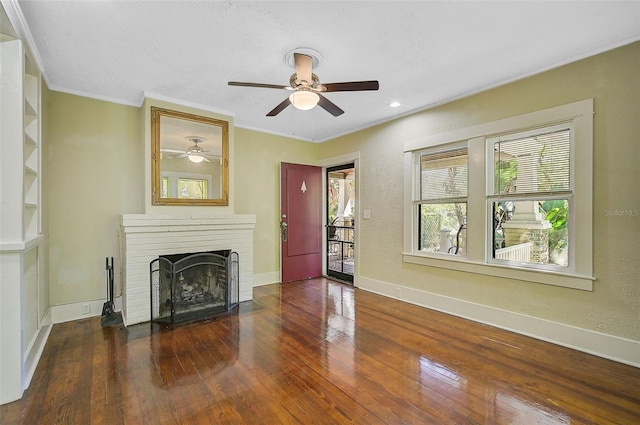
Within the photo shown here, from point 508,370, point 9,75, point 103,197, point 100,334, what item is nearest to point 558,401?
point 508,370

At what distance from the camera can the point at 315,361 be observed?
2.39 m

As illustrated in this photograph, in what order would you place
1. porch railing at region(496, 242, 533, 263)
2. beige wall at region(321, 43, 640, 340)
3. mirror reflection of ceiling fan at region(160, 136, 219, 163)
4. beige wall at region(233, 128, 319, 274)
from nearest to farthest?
beige wall at region(321, 43, 640, 340)
porch railing at region(496, 242, 533, 263)
mirror reflection of ceiling fan at region(160, 136, 219, 163)
beige wall at region(233, 128, 319, 274)

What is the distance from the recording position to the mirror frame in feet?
11.3

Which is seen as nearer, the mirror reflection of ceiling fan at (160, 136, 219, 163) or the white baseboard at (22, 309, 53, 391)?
the white baseboard at (22, 309, 53, 391)

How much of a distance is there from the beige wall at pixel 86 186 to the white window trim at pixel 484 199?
11.9 feet

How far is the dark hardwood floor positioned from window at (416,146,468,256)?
1013 mm

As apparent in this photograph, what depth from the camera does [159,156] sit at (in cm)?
349

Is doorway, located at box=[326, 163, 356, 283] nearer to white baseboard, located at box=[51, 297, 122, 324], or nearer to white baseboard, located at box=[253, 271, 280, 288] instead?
white baseboard, located at box=[253, 271, 280, 288]

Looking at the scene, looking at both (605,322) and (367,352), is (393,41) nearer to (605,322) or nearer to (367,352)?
(367,352)

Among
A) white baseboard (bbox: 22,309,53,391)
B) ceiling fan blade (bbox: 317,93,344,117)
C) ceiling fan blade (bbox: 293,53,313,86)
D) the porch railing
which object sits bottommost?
white baseboard (bbox: 22,309,53,391)

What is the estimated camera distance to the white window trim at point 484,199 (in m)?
2.54

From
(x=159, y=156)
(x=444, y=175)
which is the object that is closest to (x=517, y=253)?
(x=444, y=175)

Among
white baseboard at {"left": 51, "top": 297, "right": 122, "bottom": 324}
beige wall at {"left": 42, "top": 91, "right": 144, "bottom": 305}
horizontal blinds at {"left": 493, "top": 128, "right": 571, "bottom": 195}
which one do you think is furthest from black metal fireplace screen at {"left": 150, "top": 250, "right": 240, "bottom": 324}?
horizontal blinds at {"left": 493, "top": 128, "right": 571, "bottom": 195}

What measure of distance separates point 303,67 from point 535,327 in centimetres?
336
